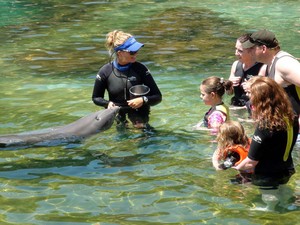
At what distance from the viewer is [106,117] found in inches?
324

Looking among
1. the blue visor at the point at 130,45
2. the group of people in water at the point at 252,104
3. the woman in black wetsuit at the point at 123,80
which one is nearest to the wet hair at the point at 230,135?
the group of people in water at the point at 252,104

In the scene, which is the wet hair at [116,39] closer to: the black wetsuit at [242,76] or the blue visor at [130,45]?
the blue visor at [130,45]

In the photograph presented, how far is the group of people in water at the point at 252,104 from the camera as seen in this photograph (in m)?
5.65

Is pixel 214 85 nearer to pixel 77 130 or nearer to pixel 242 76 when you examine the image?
pixel 242 76

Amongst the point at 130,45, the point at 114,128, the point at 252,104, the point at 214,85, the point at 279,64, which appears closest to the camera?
the point at 252,104

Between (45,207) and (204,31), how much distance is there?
1165cm

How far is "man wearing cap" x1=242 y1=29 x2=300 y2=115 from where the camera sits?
652 cm

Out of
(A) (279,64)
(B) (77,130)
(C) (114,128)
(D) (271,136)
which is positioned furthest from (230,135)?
(C) (114,128)

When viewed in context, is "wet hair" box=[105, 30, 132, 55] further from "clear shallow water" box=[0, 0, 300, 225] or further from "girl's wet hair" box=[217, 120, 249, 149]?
"girl's wet hair" box=[217, 120, 249, 149]

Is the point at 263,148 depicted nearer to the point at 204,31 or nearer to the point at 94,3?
the point at 204,31

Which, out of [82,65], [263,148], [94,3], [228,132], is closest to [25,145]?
[228,132]

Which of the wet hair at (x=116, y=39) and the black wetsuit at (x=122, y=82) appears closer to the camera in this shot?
the wet hair at (x=116, y=39)

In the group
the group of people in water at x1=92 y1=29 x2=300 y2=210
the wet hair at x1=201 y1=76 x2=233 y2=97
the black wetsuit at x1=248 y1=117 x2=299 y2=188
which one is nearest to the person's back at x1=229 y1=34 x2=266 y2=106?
the group of people in water at x1=92 y1=29 x2=300 y2=210

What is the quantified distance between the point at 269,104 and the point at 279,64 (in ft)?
3.65
